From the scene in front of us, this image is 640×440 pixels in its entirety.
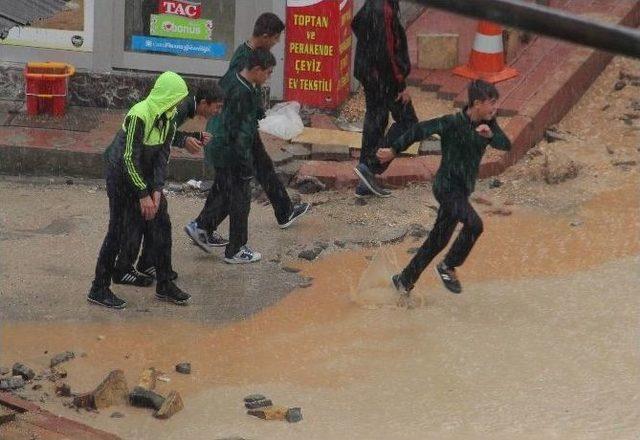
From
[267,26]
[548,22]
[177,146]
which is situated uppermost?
[548,22]

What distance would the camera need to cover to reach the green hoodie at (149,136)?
728 cm

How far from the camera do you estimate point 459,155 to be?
7492 mm

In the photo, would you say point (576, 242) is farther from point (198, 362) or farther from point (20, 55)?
point (20, 55)

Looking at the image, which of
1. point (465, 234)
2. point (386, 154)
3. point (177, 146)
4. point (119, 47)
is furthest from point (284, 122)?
point (465, 234)

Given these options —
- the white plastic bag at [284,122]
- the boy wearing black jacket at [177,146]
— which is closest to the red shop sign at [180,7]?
the white plastic bag at [284,122]

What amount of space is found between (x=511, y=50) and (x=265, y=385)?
6239 millimetres

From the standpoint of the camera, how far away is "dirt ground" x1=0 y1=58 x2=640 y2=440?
21.4 feet

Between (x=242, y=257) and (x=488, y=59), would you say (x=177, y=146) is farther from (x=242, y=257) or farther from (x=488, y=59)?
(x=488, y=59)

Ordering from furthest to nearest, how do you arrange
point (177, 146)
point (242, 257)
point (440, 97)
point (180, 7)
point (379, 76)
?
point (440, 97) → point (180, 7) → point (379, 76) → point (242, 257) → point (177, 146)

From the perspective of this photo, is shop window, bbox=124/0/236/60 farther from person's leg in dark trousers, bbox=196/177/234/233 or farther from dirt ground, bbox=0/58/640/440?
person's leg in dark trousers, bbox=196/177/234/233

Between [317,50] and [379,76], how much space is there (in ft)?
5.41

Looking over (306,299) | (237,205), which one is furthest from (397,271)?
(237,205)

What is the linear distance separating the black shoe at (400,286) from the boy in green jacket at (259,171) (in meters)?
1.40

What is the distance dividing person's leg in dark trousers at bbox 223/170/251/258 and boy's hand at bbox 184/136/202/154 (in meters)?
0.63
